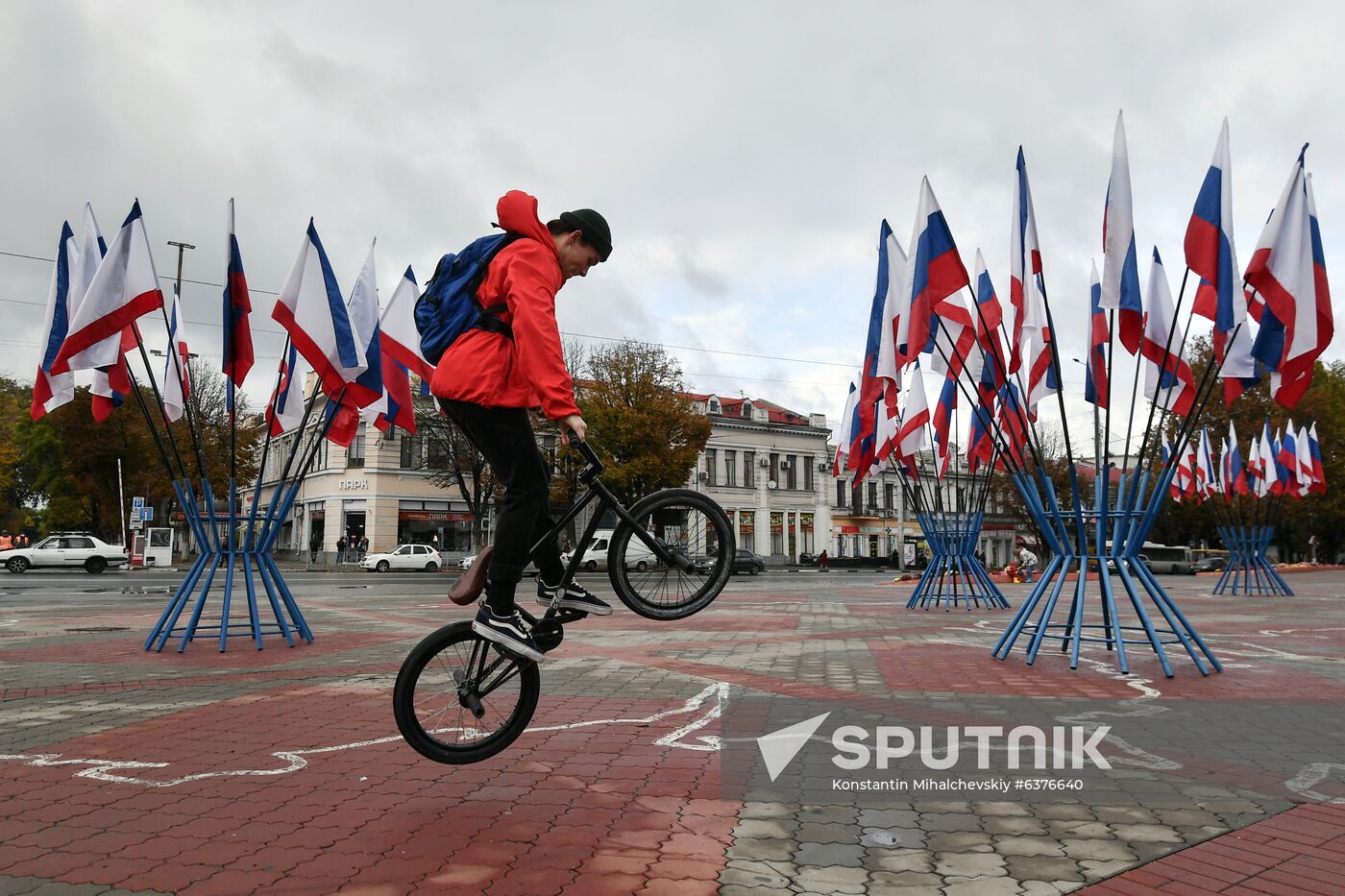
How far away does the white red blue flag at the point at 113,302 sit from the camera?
891 cm

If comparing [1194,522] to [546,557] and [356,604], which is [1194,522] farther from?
[546,557]

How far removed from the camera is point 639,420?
40969 mm

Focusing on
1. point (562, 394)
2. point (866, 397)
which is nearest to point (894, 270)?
point (866, 397)

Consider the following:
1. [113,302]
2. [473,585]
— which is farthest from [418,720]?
[113,302]

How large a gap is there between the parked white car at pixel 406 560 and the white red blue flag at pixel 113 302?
34.0 metres

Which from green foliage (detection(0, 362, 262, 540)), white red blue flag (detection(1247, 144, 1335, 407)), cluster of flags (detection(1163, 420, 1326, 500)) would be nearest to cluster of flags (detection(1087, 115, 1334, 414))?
white red blue flag (detection(1247, 144, 1335, 407))

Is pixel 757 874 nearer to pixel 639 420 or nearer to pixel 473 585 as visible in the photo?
pixel 473 585

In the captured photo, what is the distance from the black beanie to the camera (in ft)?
14.0

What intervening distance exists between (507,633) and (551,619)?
0.23 m

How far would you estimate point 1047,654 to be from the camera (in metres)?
9.32

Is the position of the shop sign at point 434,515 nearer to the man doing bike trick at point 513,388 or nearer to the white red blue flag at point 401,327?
the white red blue flag at point 401,327

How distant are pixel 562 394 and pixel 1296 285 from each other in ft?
23.4

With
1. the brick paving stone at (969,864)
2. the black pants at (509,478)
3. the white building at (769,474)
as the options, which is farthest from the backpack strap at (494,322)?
the white building at (769,474)

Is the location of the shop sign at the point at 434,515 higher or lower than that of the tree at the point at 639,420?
lower
